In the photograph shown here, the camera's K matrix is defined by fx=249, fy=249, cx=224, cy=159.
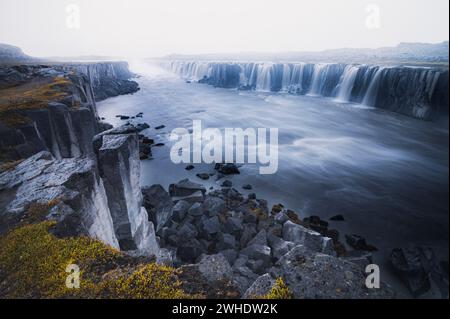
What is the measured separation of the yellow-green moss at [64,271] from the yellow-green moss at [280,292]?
151 centimetres

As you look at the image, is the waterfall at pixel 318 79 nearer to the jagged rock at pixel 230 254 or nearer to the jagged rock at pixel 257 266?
the jagged rock at pixel 230 254

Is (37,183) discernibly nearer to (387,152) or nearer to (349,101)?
(387,152)

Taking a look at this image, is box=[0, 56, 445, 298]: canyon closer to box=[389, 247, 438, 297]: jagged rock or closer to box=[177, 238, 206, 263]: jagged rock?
box=[177, 238, 206, 263]: jagged rock

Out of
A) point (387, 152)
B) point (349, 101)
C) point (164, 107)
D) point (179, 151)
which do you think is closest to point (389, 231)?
point (387, 152)

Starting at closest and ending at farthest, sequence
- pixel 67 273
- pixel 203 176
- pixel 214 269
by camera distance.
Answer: pixel 67 273 → pixel 214 269 → pixel 203 176

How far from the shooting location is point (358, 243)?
1245 cm

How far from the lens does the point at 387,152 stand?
80.1ft

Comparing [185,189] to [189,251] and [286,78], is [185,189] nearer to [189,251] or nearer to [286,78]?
[189,251]

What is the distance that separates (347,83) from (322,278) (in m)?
48.8

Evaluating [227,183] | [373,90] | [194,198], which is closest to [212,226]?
[194,198]

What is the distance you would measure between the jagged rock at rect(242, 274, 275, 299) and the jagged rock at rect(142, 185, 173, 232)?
30.6 ft

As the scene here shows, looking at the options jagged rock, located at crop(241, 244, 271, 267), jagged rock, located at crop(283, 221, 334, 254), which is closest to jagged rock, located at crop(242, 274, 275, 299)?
jagged rock, located at crop(241, 244, 271, 267)

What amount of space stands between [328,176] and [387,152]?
8670 millimetres

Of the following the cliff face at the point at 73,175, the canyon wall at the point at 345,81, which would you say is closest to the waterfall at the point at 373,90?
the canyon wall at the point at 345,81
